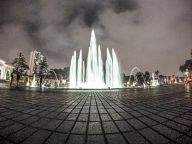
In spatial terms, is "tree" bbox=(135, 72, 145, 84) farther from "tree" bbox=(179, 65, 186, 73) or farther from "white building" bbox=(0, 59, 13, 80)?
"white building" bbox=(0, 59, 13, 80)

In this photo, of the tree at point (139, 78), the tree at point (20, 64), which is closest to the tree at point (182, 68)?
the tree at point (139, 78)

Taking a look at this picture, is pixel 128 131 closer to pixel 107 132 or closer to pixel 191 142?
pixel 107 132

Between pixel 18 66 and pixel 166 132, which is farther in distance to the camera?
pixel 18 66

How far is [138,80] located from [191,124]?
117590 mm

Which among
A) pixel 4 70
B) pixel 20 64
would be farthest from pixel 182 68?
pixel 4 70

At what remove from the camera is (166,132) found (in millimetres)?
3174

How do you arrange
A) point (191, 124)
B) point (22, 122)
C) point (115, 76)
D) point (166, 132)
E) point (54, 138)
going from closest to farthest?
point (54, 138) → point (166, 132) → point (191, 124) → point (22, 122) → point (115, 76)

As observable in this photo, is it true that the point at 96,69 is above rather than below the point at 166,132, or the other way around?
above

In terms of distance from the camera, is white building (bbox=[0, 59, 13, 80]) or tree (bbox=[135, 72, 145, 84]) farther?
tree (bbox=[135, 72, 145, 84])

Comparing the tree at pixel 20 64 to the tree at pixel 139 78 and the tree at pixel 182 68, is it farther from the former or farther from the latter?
the tree at pixel 182 68

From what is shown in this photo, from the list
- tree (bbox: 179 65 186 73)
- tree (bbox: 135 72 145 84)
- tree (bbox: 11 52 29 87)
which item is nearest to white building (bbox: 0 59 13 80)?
tree (bbox: 11 52 29 87)

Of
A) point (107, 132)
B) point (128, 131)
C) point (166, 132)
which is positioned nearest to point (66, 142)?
point (107, 132)

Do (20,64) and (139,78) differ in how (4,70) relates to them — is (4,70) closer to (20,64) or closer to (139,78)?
(20,64)

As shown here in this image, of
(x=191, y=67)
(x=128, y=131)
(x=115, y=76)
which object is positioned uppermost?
(x=191, y=67)
